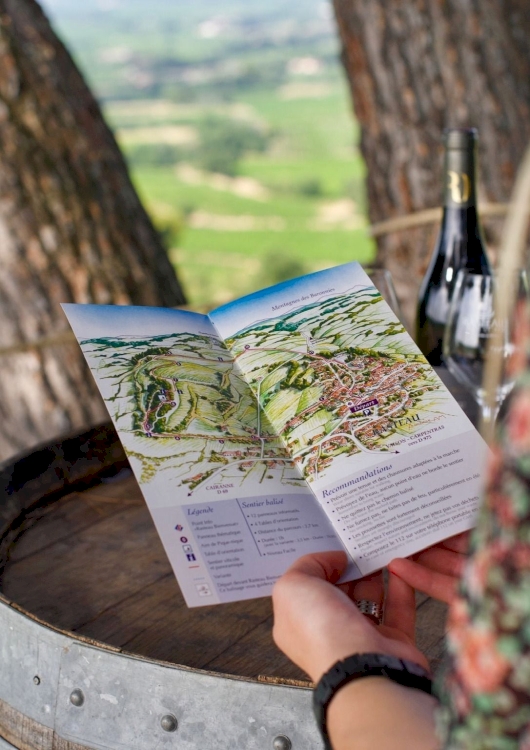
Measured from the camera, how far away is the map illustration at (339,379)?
74 centimetres

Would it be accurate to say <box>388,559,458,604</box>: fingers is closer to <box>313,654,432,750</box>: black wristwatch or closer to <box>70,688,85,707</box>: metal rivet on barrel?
<box>313,654,432,750</box>: black wristwatch

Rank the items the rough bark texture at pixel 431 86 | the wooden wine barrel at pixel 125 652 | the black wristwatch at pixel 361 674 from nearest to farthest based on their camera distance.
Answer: the black wristwatch at pixel 361 674 < the wooden wine barrel at pixel 125 652 < the rough bark texture at pixel 431 86

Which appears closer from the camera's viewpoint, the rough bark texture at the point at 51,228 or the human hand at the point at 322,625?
the human hand at the point at 322,625

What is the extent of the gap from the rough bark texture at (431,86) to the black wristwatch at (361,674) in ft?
4.81

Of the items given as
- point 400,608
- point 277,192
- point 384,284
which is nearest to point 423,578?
point 400,608

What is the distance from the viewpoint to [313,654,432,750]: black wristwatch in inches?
19.2

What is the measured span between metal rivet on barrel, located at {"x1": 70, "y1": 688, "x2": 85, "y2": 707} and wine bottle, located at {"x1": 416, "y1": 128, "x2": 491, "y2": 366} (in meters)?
0.70

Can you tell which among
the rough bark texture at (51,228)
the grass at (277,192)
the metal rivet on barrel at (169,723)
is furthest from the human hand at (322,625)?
the grass at (277,192)

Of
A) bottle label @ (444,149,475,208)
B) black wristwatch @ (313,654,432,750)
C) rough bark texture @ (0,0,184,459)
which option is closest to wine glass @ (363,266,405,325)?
bottle label @ (444,149,475,208)

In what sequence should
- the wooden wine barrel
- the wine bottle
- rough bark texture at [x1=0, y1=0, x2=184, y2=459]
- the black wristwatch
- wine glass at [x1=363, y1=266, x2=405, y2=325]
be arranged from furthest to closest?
rough bark texture at [x1=0, y1=0, x2=184, y2=459] → the wine bottle → wine glass at [x1=363, y1=266, x2=405, y2=325] → the wooden wine barrel → the black wristwatch

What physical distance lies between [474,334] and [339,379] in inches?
12.1

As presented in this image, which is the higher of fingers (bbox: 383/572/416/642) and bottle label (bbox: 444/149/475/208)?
bottle label (bbox: 444/149/475/208)

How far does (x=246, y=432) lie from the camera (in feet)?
2.50

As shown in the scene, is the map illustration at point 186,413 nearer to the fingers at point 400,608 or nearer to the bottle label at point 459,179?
the fingers at point 400,608
